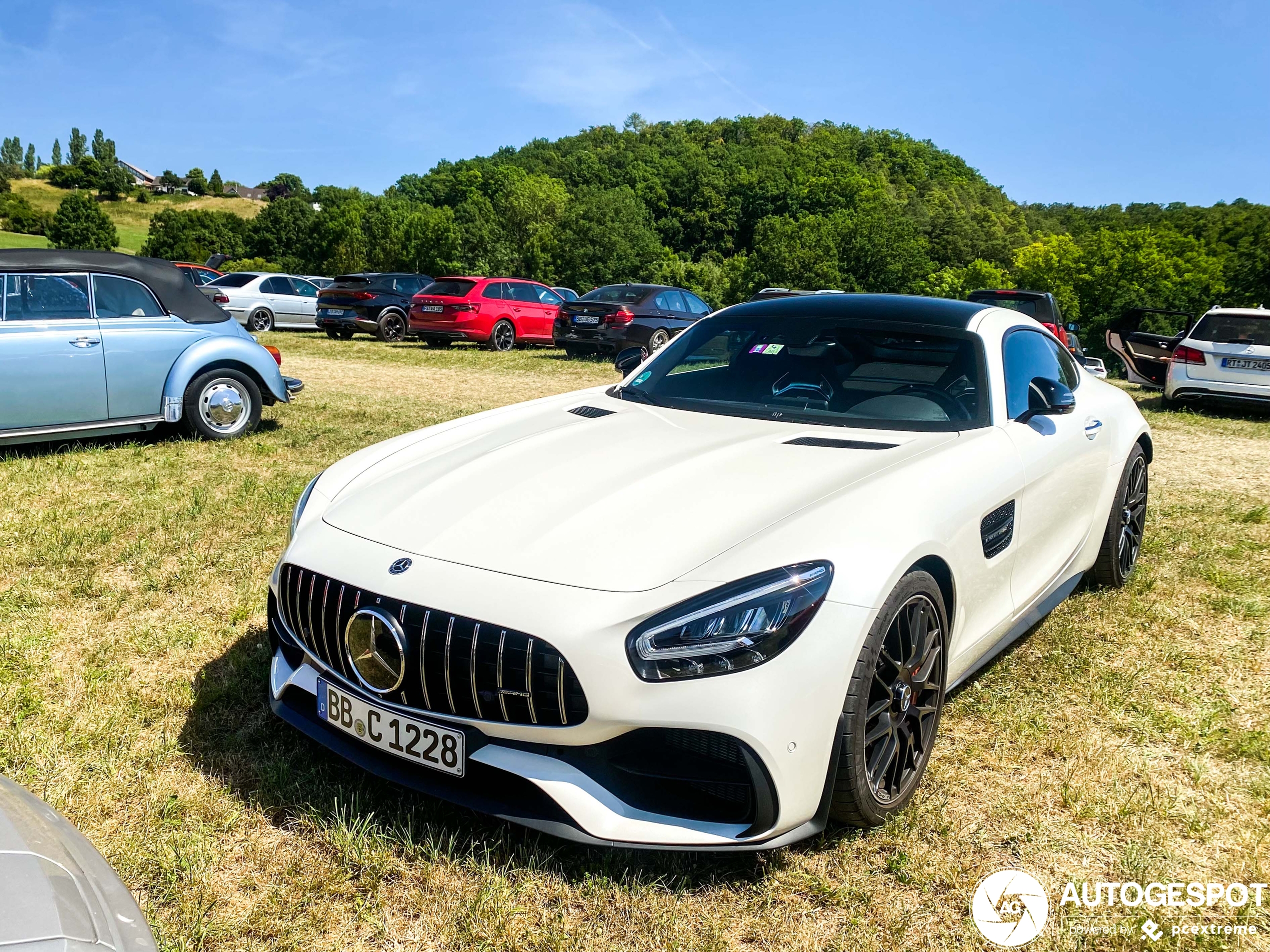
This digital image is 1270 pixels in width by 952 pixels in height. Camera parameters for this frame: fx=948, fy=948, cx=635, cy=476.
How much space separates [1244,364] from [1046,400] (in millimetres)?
10518

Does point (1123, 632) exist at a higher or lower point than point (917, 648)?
lower

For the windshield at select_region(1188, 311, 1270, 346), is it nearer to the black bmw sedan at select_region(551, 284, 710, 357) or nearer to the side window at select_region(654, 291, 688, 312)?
the black bmw sedan at select_region(551, 284, 710, 357)

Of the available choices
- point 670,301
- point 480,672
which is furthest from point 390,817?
point 670,301

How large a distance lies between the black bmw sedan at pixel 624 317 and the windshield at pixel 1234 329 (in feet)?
26.1

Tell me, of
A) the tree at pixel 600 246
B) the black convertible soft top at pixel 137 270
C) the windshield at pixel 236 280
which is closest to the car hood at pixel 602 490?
the black convertible soft top at pixel 137 270

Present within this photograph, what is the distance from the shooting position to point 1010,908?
2395 mm

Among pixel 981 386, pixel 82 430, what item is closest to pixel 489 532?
pixel 981 386

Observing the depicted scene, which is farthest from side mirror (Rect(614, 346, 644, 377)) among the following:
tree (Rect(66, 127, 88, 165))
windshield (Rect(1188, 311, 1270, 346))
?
tree (Rect(66, 127, 88, 165))

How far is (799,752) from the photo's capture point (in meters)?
2.24

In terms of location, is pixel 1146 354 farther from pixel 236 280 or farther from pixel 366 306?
pixel 236 280

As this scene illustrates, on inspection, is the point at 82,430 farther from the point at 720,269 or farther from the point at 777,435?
the point at 720,269

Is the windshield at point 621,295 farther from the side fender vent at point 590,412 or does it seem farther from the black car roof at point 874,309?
the side fender vent at point 590,412

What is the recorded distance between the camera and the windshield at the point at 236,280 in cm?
2236

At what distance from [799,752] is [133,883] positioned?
5.51 feet
